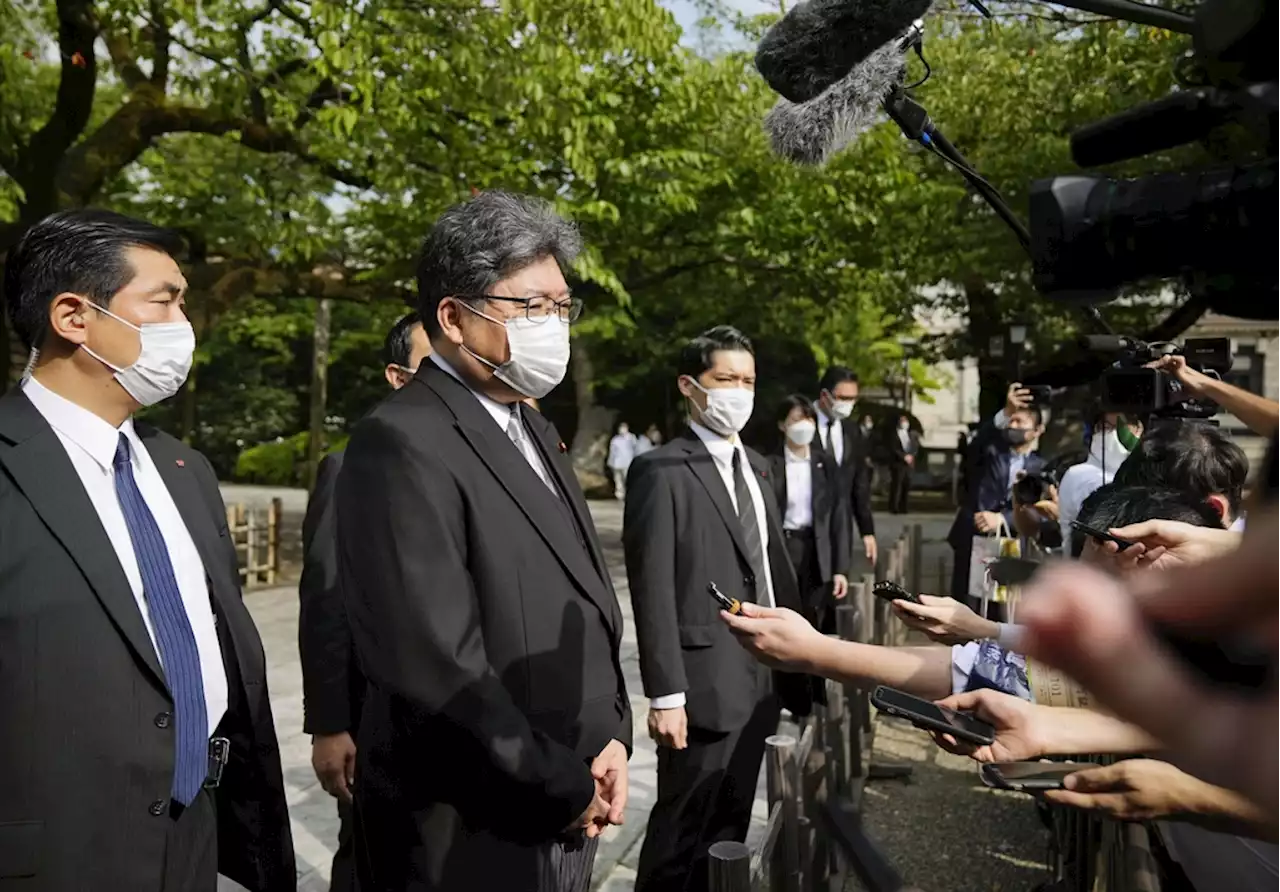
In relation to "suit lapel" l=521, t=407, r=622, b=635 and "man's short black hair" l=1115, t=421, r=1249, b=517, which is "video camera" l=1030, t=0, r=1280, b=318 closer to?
"suit lapel" l=521, t=407, r=622, b=635

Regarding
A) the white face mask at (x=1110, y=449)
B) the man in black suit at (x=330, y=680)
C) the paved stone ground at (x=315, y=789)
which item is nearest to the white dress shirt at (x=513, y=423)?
the man in black suit at (x=330, y=680)

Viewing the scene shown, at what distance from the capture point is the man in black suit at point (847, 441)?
767 centimetres

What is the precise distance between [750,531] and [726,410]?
54 centimetres

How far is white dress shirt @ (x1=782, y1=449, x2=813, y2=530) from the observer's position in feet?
20.9

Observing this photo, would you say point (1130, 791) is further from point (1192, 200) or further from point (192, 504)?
point (192, 504)

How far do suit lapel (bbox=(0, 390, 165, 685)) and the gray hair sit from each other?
0.83 meters

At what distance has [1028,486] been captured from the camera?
489 cm

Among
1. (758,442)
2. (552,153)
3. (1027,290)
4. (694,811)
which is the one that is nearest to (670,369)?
(758,442)

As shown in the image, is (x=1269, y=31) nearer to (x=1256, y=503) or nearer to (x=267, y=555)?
(x=1256, y=503)

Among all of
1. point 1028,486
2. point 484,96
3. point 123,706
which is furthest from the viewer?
point 484,96

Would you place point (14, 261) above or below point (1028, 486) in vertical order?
above

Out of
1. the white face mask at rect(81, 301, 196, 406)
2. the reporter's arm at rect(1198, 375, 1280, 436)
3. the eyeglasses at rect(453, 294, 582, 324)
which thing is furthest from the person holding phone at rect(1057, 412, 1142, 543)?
the white face mask at rect(81, 301, 196, 406)

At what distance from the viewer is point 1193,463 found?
2625mm

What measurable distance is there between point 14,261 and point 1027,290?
15526 millimetres
